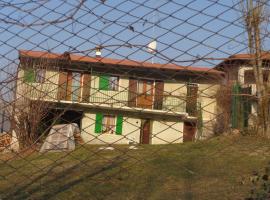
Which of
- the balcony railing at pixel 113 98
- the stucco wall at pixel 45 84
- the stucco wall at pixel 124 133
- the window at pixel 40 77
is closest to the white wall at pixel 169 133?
the stucco wall at pixel 124 133

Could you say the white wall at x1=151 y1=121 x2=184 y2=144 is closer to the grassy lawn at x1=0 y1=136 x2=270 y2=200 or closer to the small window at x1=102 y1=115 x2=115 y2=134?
the grassy lawn at x1=0 y1=136 x2=270 y2=200

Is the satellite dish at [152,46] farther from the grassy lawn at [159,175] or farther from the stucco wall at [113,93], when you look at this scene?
the grassy lawn at [159,175]

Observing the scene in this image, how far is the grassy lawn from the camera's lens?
6059mm

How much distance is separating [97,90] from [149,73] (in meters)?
0.39

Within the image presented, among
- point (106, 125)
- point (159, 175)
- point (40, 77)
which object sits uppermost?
point (40, 77)

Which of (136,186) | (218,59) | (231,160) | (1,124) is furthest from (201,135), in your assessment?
(218,59)

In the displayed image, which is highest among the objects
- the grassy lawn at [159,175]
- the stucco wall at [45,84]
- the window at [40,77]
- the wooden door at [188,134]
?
the window at [40,77]

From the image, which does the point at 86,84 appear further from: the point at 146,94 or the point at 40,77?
the point at 40,77

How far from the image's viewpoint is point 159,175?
8.60m

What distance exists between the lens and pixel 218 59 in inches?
81.9

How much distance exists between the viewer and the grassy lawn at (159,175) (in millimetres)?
6059

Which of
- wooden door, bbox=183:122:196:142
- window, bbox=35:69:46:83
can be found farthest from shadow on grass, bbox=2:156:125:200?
wooden door, bbox=183:122:196:142

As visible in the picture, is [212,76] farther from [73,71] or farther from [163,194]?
[163,194]

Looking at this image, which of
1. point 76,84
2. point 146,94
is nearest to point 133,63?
point 146,94
